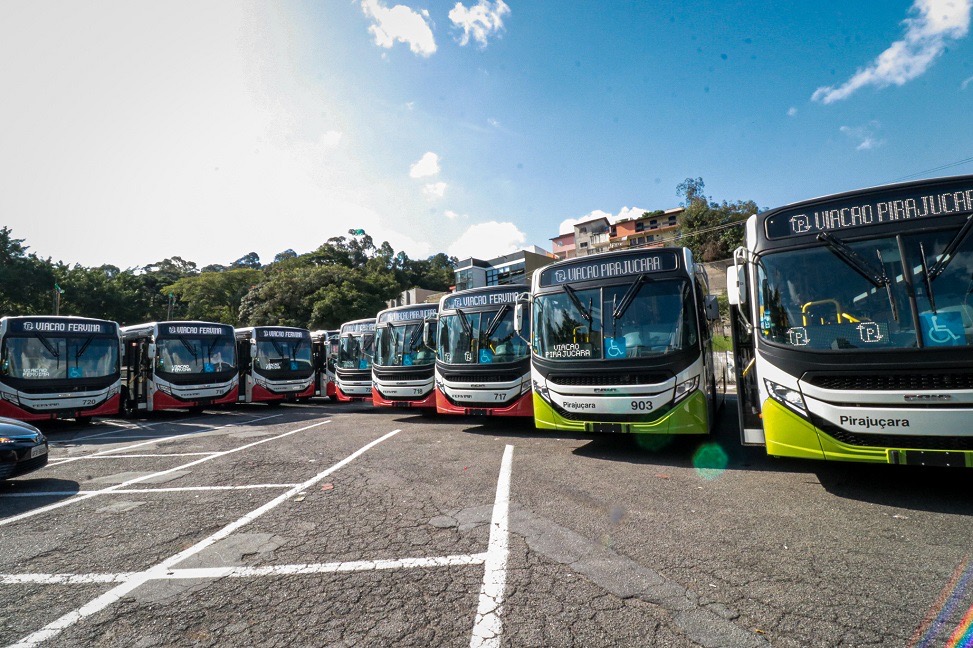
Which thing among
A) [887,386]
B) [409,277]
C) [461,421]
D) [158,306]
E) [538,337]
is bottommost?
[461,421]

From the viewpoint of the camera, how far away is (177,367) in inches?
558

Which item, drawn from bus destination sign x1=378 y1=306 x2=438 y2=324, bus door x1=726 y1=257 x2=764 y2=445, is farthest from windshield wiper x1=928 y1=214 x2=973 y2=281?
bus destination sign x1=378 y1=306 x2=438 y2=324

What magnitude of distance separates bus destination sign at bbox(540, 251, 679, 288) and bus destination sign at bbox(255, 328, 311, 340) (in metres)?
12.9

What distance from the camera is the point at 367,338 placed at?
1563 cm

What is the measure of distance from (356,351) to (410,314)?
456cm

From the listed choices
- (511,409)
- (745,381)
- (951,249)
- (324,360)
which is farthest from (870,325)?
(324,360)

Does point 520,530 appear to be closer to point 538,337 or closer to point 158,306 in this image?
point 538,337

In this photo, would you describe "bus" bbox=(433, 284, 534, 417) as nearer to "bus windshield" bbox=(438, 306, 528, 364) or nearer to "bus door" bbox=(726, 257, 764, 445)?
"bus windshield" bbox=(438, 306, 528, 364)

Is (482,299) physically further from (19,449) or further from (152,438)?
(152,438)

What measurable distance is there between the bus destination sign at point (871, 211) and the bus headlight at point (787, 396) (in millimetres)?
1675

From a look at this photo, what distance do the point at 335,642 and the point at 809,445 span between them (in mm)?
4487

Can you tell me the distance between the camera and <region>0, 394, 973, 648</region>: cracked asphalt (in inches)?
102

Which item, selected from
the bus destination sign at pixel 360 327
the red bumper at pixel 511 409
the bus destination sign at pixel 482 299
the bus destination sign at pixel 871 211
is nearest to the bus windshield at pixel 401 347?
the bus destination sign at pixel 482 299

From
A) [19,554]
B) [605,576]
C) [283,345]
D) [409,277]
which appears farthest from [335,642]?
[409,277]
